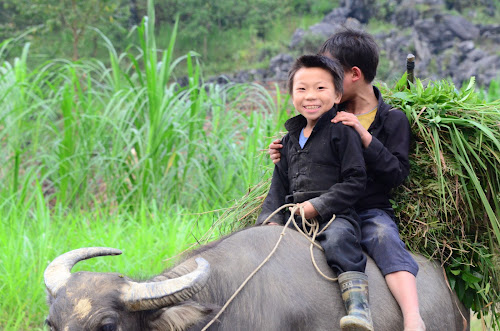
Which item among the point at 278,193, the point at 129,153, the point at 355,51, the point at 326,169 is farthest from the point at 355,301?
the point at 129,153

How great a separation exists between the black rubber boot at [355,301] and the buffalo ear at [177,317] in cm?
59

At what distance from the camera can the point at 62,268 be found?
2.27 meters

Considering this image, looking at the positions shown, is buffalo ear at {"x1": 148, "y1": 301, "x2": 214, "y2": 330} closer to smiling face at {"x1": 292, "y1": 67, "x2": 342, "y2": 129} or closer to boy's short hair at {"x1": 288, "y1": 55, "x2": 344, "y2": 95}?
smiling face at {"x1": 292, "y1": 67, "x2": 342, "y2": 129}

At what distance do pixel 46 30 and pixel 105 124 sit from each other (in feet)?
36.1

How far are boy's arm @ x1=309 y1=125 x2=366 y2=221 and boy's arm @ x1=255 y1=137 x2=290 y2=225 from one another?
31 cm

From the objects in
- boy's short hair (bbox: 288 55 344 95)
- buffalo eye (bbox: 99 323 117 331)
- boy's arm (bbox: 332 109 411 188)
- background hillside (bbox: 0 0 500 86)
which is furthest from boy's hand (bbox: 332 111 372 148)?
background hillside (bbox: 0 0 500 86)

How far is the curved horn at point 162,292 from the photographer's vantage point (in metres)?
2.03

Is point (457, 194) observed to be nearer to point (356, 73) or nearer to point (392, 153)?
point (392, 153)

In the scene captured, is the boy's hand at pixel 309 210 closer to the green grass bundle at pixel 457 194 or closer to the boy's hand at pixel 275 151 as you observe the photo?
the boy's hand at pixel 275 151

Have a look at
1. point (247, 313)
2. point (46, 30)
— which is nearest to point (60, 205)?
point (247, 313)

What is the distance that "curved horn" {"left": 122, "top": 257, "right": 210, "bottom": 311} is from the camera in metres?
2.03

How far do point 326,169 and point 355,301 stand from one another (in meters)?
0.64

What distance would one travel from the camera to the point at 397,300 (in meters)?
2.55

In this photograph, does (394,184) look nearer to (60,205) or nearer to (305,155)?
(305,155)
